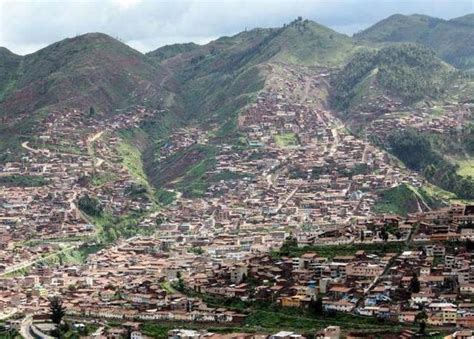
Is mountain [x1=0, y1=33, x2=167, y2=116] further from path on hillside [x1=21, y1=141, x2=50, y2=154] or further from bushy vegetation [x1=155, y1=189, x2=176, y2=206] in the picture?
bushy vegetation [x1=155, y1=189, x2=176, y2=206]

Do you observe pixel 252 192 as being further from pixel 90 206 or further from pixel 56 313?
pixel 56 313

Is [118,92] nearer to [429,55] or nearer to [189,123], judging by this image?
[189,123]

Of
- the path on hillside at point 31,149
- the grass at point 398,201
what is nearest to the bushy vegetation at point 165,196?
the path on hillside at point 31,149

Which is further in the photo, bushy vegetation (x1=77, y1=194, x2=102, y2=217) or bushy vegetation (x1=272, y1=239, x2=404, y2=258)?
bushy vegetation (x1=77, y1=194, x2=102, y2=217)

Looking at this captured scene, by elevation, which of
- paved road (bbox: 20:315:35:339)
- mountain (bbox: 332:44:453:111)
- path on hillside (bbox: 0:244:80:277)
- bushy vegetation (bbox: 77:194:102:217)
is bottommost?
paved road (bbox: 20:315:35:339)

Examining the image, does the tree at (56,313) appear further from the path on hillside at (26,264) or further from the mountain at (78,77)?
the mountain at (78,77)

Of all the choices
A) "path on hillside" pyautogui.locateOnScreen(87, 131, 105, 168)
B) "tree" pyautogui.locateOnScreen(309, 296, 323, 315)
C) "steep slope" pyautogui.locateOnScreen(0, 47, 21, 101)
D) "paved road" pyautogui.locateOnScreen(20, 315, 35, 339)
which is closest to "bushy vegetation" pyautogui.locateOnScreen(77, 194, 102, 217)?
"path on hillside" pyautogui.locateOnScreen(87, 131, 105, 168)

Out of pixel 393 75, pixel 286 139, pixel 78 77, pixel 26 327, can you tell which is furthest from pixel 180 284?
pixel 78 77
